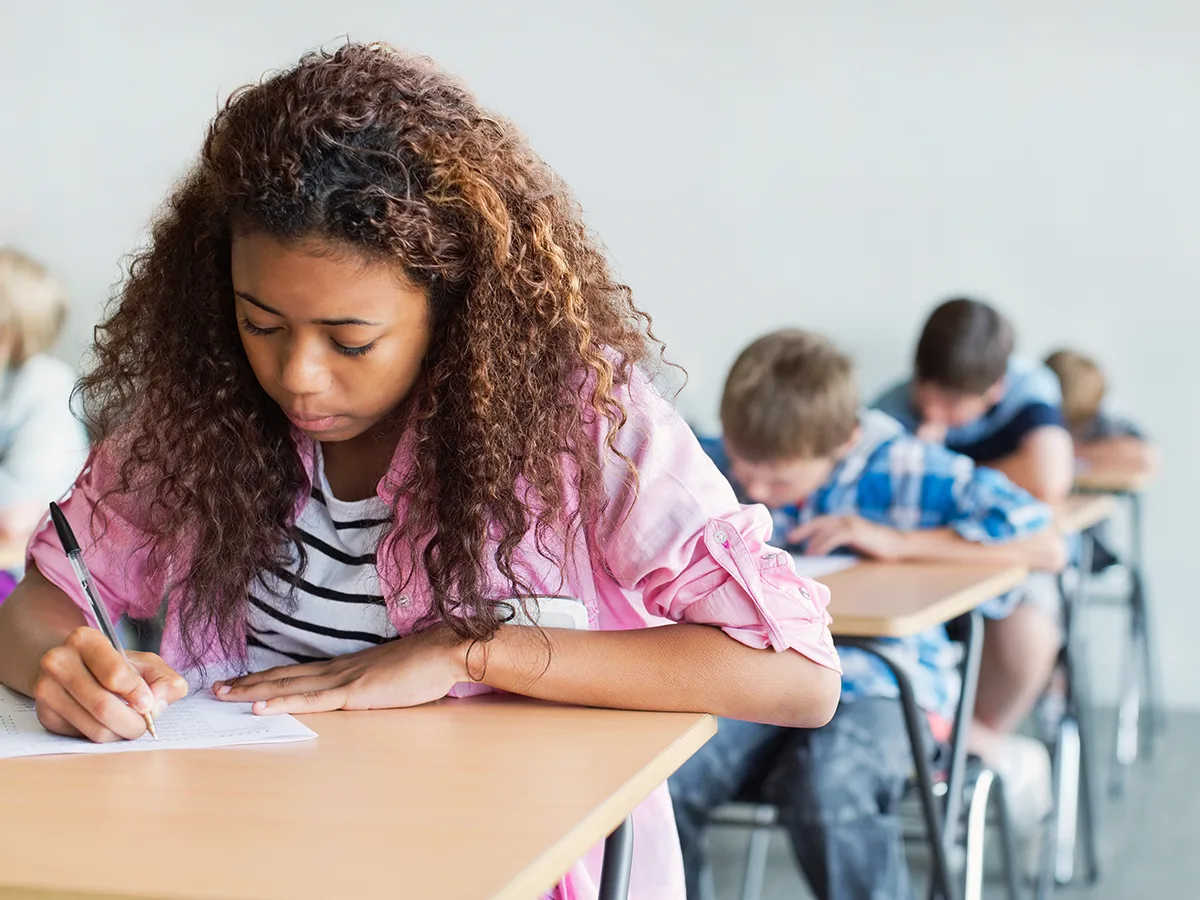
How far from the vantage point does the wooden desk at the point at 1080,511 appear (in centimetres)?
283

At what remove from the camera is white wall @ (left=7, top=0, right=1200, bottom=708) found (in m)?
4.16

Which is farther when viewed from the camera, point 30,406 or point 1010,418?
point 1010,418

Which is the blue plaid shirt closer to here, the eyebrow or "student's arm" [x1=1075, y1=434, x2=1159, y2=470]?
the eyebrow

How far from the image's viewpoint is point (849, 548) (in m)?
2.28

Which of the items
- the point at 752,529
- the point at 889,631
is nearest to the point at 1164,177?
the point at 889,631

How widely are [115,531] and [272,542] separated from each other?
0.16 metres

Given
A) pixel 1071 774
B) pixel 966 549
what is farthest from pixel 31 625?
pixel 1071 774

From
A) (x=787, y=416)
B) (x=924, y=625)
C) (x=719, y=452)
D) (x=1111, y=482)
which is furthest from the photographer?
(x=1111, y=482)

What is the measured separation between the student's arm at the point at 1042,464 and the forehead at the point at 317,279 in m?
2.34

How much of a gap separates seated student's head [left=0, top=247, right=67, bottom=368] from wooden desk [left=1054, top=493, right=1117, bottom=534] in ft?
6.89

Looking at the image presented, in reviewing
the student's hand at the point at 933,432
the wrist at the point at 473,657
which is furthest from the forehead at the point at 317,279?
the student's hand at the point at 933,432

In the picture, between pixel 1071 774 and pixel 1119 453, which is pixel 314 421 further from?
pixel 1119 453

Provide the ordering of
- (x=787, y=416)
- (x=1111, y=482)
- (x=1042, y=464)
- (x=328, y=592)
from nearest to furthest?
(x=328, y=592)
(x=787, y=416)
(x=1042, y=464)
(x=1111, y=482)

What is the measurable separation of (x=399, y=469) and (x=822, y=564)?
116 cm
